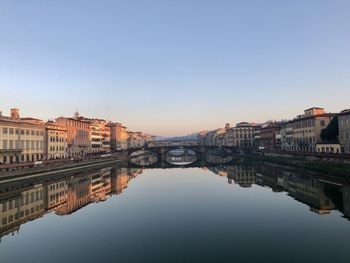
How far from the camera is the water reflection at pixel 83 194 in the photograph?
38.6 m

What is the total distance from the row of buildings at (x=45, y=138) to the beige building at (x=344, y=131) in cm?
7811

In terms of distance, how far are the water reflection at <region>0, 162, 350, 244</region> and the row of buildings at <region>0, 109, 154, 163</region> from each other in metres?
16.7

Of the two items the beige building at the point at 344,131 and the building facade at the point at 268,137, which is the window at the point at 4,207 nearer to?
the beige building at the point at 344,131

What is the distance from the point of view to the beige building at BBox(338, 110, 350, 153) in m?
73.0

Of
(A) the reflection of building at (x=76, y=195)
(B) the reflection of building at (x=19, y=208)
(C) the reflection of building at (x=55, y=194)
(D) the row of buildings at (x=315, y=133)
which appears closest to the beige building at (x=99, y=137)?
(A) the reflection of building at (x=76, y=195)

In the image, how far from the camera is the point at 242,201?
45688 mm

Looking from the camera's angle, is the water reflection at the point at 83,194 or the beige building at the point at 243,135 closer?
the water reflection at the point at 83,194

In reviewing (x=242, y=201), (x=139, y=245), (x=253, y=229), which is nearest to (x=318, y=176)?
(x=242, y=201)

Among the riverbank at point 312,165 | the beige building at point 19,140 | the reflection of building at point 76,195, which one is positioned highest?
the beige building at point 19,140

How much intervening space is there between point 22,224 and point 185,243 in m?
19.4

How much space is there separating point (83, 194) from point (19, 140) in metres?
34.8

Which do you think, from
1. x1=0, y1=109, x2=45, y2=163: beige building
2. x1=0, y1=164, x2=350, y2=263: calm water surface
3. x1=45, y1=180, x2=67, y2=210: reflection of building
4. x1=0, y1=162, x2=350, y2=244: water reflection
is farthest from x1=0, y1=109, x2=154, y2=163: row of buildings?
x1=0, y1=164, x2=350, y2=263: calm water surface

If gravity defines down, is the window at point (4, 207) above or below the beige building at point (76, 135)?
below

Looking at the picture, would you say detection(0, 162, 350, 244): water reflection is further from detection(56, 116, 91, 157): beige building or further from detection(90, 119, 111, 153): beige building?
detection(90, 119, 111, 153): beige building
